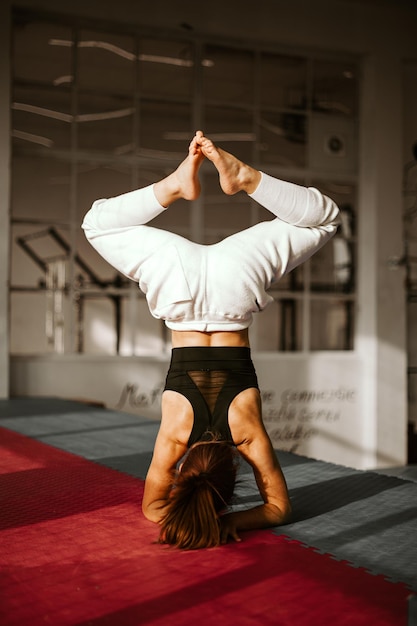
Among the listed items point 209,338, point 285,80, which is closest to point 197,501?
point 209,338

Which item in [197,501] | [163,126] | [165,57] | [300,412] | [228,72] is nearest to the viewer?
[197,501]

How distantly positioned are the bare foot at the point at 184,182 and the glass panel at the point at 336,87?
5.18 meters

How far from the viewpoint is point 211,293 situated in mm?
1825

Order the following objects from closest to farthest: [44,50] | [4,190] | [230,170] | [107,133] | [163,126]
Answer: [230,170], [4,190], [44,50], [163,126], [107,133]

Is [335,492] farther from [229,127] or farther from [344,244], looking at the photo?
[229,127]

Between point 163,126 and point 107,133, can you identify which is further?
point 107,133

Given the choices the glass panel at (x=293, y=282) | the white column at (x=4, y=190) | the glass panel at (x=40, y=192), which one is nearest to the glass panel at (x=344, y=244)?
the glass panel at (x=293, y=282)

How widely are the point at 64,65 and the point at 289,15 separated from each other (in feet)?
6.25

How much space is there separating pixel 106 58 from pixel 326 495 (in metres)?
4.71

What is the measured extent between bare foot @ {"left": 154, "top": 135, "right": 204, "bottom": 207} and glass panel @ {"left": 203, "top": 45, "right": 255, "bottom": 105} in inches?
180

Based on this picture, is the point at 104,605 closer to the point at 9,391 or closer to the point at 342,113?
the point at 9,391

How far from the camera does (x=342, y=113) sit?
6828 millimetres

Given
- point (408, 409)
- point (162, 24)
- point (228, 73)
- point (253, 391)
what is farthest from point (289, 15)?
point (253, 391)

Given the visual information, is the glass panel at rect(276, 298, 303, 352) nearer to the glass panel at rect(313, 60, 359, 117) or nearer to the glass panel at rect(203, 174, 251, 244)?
the glass panel at rect(203, 174, 251, 244)
